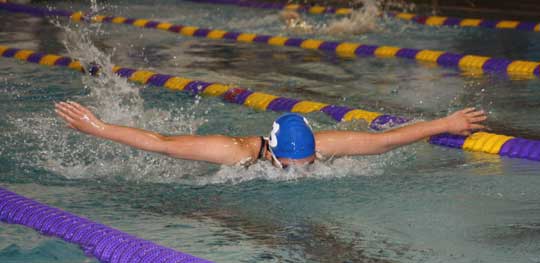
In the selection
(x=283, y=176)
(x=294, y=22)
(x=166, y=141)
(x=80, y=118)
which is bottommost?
(x=283, y=176)

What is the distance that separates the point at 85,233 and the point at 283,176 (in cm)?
124

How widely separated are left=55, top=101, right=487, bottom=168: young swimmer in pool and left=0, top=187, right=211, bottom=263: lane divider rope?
1.83 feet

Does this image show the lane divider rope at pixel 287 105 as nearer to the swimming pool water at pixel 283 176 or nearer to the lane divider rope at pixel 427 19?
the swimming pool water at pixel 283 176

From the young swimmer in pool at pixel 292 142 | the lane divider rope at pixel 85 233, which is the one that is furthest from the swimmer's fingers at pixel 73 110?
the lane divider rope at pixel 85 233

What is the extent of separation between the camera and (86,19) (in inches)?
489

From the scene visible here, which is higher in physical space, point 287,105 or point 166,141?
point 166,141

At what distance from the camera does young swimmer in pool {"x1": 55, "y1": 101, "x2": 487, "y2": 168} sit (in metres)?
4.76

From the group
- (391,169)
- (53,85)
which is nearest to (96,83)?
(53,85)

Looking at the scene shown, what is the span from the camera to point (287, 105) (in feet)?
22.7

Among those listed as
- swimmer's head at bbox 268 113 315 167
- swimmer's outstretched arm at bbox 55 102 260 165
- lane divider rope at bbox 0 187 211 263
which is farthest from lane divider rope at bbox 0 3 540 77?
lane divider rope at bbox 0 187 211 263

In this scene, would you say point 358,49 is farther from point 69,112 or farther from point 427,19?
point 69,112

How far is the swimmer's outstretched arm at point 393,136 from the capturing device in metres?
4.95

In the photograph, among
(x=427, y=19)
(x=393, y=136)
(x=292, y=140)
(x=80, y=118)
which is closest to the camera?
(x=80, y=118)

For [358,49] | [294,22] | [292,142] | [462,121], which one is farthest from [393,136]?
[294,22]
